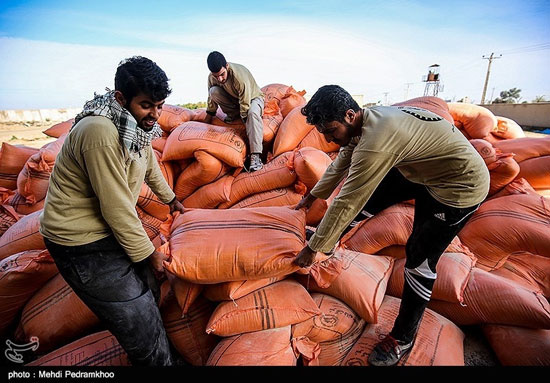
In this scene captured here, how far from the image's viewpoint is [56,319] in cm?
153

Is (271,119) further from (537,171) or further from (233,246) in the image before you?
(537,171)

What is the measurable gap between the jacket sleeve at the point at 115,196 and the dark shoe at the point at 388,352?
1244mm

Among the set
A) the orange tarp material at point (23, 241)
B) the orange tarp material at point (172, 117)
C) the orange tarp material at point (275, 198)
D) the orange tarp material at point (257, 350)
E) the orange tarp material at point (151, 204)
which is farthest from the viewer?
the orange tarp material at point (172, 117)

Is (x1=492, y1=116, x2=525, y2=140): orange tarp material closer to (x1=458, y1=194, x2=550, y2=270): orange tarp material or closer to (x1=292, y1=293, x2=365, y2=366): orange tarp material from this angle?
(x1=458, y1=194, x2=550, y2=270): orange tarp material

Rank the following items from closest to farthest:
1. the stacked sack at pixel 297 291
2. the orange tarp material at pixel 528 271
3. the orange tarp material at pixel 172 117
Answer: the stacked sack at pixel 297 291 < the orange tarp material at pixel 528 271 < the orange tarp material at pixel 172 117

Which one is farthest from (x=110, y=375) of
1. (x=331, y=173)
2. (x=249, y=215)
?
(x=331, y=173)

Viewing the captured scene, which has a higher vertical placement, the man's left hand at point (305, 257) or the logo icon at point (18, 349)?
the man's left hand at point (305, 257)

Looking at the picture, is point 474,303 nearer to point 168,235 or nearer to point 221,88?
point 168,235

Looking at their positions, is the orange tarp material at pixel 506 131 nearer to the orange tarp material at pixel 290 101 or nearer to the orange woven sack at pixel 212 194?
the orange tarp material at pixel 290 101

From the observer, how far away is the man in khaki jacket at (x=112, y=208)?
3.25 ft

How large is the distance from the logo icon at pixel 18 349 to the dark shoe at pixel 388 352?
1.83 m

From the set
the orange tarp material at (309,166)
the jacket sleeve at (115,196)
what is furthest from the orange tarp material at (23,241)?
the orange tarp material at (309,166)

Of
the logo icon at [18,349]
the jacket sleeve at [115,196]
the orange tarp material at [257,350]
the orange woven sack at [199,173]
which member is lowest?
the logo icon at [18,349]

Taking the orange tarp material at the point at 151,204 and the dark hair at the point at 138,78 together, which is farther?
the orange tarp material at the point at 151,204
